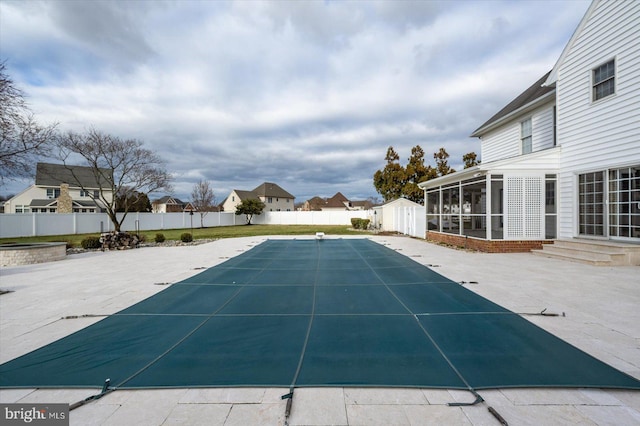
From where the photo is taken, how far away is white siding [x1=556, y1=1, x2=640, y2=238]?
872cm

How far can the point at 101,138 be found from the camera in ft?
53.3

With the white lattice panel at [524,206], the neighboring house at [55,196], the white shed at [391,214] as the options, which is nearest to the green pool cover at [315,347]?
the white lattice panel at [524,206]

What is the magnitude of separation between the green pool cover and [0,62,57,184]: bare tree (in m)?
6.65

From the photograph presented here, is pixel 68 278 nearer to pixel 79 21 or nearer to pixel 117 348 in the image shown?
pixel 117 348

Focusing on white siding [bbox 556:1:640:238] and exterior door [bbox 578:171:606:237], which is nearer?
white siding [bbox 556:1:640:238]

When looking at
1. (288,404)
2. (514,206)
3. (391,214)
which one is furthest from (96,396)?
(391,214)

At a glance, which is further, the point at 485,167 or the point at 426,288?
the point at 485,167

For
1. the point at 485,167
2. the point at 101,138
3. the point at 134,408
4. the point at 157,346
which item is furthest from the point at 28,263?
the point at 485,167

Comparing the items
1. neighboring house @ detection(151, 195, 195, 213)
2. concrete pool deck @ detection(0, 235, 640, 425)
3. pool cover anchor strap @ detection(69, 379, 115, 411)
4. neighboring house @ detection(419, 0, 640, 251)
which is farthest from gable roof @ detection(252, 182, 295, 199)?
pool cover anchor strap @ detection(69, 379, 115, 411)

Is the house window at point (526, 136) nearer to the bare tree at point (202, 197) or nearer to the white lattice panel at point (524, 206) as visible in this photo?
the white lattice panel at point (524, 206)

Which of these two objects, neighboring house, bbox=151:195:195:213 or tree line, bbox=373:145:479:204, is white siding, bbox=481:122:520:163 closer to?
tree line, bbox=373:145:479:204

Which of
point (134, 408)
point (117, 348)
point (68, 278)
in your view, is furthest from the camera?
point (68, 278)

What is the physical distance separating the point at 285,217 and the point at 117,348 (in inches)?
1533

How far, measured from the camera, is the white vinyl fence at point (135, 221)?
2090cm
